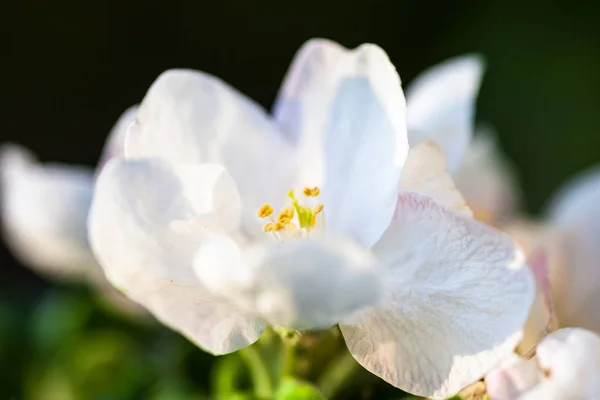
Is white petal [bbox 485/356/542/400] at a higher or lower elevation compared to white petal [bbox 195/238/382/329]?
lower

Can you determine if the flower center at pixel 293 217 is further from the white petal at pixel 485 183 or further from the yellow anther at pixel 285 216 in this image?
the white petal at pixel 485 183

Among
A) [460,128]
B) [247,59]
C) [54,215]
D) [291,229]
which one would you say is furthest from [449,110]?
[247,59]

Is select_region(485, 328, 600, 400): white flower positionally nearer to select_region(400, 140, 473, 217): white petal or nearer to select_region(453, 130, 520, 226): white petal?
select_region(400, 140, 473, 217): white petal

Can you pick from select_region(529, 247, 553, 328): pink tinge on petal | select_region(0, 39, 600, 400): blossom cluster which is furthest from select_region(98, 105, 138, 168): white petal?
select_region(529, 247, 553, 328): pink tinge on petal

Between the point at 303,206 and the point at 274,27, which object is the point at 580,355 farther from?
the point at 274,27

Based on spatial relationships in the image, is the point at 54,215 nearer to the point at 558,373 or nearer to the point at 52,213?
the point at 52,213
